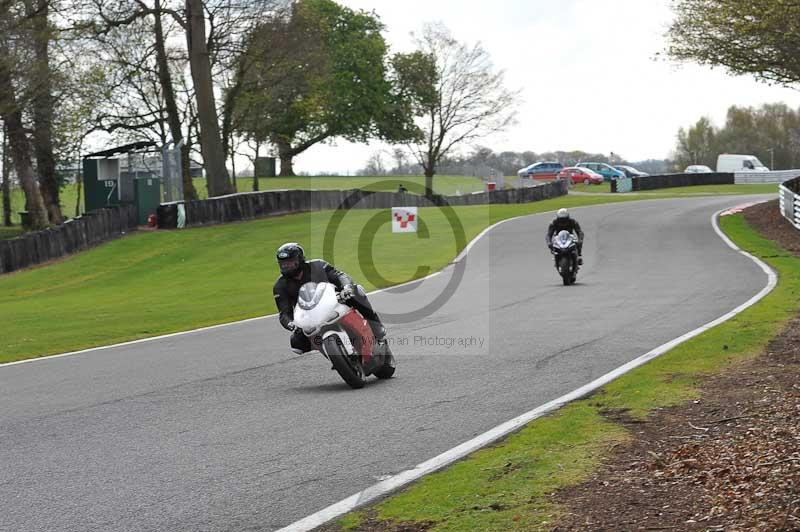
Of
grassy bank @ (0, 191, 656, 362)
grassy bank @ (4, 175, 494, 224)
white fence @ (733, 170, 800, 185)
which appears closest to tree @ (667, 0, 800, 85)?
grassy bank @ (0, 191, 656, 362)

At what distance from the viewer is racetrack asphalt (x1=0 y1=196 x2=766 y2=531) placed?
669cm

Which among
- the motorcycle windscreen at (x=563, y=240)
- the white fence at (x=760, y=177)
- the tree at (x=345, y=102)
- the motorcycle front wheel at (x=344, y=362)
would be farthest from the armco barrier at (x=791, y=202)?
the white fence at (x=760, y=177)

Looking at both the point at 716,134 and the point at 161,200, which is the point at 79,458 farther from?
the point at 716,134

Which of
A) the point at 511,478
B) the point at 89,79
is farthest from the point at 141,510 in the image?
the point at 89,79

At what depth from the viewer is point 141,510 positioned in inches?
252

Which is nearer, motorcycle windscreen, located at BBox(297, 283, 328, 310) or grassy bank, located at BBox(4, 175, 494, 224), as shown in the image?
motorcycle windscreen, located at BBox(297, 283, 328, 310)

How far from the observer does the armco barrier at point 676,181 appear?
7006cm

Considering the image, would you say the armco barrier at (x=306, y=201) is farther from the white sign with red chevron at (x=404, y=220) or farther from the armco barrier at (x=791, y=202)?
the armco barrier at (x=791, y=202)

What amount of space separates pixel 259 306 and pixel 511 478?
51.1ft

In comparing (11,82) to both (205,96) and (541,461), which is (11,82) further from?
(541,461)

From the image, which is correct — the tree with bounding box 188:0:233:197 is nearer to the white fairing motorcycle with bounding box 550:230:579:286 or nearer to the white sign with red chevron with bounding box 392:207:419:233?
the white sign with red chevron with bounding box 392:207:419:233

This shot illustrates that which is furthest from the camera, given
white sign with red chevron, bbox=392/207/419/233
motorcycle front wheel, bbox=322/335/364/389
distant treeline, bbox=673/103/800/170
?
distant treeline, bbox=673/103/800/170

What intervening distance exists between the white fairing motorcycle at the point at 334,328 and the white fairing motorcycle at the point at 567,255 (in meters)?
12.0

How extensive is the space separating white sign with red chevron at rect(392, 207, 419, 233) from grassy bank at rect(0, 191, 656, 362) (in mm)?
390
